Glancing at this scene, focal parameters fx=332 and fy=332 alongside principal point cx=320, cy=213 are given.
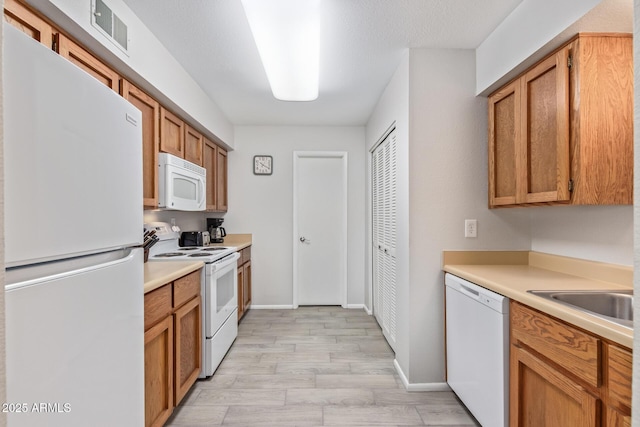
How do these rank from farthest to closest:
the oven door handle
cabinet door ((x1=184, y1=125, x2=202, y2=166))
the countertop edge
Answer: cabinet door ((x1=184, y1=125, x2=202, y2=166)), the oven door handle, the countertop edge

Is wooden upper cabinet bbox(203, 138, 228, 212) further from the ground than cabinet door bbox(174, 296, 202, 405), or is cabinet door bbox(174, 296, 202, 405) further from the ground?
wooden upper cabinet bbox(203, 138, 228, 212)

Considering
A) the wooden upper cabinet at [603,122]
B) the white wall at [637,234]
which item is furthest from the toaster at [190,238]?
the white wall at [637,234]

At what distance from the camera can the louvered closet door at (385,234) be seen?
292 cm

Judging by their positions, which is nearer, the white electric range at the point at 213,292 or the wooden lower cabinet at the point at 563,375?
the wooden lower cabinet at the point at 563,375

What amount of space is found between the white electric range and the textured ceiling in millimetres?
1463

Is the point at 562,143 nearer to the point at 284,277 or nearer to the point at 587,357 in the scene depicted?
the point at 587,357

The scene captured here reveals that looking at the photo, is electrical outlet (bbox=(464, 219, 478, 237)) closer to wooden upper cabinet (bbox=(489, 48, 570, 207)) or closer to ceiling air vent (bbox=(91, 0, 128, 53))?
wooden upper cabinet (bbox=(489, 48, 570, 207))

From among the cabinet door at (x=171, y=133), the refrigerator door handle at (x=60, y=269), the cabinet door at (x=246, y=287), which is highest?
the cabinet door at (x=171, y=133)

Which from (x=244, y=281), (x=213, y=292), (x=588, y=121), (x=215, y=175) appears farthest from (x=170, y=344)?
(x=588, y=121)

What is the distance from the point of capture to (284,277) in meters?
4.38

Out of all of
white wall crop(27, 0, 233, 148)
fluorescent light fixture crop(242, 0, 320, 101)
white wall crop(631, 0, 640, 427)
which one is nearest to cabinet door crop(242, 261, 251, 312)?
white wall crop(27, 0, 233, 148)

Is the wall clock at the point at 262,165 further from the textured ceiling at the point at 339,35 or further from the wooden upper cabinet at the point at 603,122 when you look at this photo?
the wooden upper cabinet at the point at 603,122

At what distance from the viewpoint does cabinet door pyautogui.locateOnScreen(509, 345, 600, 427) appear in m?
1.11

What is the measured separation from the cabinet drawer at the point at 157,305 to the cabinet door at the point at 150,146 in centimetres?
70
